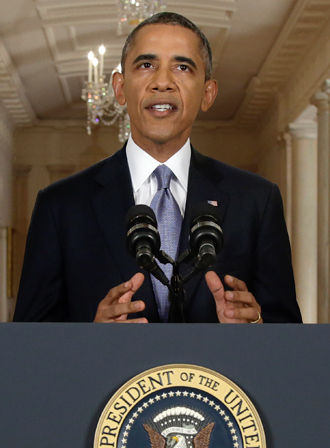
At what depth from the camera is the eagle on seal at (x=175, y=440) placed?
1.06 metres

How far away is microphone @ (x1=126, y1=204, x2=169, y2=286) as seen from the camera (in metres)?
1.31

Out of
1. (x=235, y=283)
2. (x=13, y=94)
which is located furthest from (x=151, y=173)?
(x=13, y=94)

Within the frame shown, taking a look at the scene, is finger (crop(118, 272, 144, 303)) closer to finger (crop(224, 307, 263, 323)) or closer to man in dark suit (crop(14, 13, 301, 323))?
finger (crop(224, 307, 263, 323))

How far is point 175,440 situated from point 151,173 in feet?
3.57

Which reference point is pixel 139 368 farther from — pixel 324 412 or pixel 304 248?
pixel 304 248

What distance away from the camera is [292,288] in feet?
6.69

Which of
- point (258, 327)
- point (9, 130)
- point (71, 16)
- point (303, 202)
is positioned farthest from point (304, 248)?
point (258, 327)

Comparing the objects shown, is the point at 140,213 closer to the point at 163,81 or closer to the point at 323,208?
the point at 163,81

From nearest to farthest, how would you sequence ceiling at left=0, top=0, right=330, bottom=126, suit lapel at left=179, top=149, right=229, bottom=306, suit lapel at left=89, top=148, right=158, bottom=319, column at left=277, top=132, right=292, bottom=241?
suit lapel at left=89, top=148, right=158, bottom=319, suit lapel at left=179, top=149, right=229, bottom=306, ceiling at left=0, top=0, right=330, bottom=126, column at left=277, top=132, right=292, bottom=241

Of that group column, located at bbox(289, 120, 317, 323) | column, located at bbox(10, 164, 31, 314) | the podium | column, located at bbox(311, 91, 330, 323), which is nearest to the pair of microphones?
the podium

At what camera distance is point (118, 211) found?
6.56 feet

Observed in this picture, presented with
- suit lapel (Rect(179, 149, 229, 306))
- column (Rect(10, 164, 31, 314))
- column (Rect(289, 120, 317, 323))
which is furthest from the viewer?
column (Rect(10, 164, 31, 314))

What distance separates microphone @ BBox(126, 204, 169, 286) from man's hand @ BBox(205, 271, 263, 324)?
0.16 meters

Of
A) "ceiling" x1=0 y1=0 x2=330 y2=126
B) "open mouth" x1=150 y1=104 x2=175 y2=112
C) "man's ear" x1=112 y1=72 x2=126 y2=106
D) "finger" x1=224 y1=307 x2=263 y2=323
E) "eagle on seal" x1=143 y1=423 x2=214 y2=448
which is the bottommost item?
"eagle on seal" x1=143 y1=423 x2=214 y2=448
